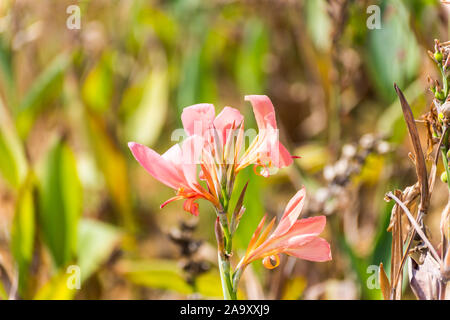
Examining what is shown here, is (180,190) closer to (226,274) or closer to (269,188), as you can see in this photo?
(226,274)

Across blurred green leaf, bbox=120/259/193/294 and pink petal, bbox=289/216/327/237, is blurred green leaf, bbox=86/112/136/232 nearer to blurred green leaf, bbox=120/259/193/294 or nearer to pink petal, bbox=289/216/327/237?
blurred green leaf, bbox=120/259/193/294

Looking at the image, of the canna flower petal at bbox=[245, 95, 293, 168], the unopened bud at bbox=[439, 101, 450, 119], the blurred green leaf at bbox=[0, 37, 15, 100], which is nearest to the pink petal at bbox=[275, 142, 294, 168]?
the canna flower petal at bbox=[245, 95, 293, 168]

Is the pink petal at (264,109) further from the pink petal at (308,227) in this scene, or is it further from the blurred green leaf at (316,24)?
the blurred green leaf at (316,24)

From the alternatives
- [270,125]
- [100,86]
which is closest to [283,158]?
Result: [270,125]

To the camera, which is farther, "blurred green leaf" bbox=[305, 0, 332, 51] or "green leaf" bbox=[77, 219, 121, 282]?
"blurred green leaf" bbox=[305, 0, 332, 51]

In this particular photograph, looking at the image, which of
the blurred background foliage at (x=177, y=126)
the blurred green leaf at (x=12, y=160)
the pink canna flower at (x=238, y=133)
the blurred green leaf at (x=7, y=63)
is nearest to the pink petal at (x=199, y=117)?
the pink canna flower at (x=238, y=133)

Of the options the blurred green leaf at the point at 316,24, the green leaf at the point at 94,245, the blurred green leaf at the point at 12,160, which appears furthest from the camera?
the blurred green leaf at the point at 316,24
